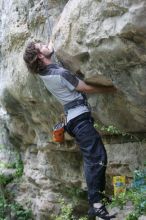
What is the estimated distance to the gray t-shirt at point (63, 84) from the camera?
5.15 m

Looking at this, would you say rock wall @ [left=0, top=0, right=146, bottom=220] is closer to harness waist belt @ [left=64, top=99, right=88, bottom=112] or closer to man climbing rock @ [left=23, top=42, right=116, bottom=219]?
man climbing rock @ [left=23, top=42, right=116, bottom=219]

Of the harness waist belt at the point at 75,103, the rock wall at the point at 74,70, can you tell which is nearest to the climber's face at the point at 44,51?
the rock wall at the point at 74,70

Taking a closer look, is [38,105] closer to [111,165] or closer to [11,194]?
[111,165]

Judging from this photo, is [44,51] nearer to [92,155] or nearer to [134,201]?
[92,155]

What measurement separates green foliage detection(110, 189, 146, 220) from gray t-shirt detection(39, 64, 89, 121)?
112 centimetres

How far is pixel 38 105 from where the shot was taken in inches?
282

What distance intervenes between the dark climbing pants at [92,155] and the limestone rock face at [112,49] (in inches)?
21.9

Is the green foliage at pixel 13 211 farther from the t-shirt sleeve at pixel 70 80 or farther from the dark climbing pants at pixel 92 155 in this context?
the t-shirt sleeve at pixel 70 80

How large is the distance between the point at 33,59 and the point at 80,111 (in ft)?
2.80

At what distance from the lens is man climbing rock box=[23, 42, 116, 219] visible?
5078mm

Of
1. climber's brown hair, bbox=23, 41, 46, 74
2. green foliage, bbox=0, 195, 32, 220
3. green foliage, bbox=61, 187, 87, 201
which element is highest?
climber's brown hair, bbox=23, 41, 46, 74

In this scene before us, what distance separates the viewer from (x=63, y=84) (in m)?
5.19

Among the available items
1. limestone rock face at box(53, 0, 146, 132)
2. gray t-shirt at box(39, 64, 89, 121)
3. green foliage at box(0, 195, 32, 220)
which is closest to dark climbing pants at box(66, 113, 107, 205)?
gray t-shirt at box(39, 64, 89, 121)

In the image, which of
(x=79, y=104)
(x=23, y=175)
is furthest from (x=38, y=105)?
(x=23, y=175)
